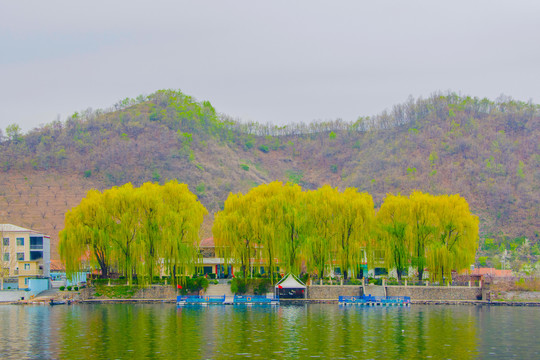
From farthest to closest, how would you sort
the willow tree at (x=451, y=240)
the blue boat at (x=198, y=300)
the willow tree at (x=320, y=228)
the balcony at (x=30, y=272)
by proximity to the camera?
the balcony at (x=30, y=272) < the willow tree at (x=451, y=240) < the willow tree at (x=320, y=228) < the blue boat at (x=198, y=300)

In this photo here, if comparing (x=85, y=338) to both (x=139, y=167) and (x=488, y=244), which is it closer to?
(x=488, y=244)

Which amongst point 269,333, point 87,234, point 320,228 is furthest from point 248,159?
point 269,333

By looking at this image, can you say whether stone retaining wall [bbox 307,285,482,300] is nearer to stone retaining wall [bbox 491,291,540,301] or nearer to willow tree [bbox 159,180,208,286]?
stone retaining wall [bbox 491,291,540,301]

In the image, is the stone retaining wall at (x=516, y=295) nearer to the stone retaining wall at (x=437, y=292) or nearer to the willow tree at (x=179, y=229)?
the stone retaining wall at (x=437, y=292)

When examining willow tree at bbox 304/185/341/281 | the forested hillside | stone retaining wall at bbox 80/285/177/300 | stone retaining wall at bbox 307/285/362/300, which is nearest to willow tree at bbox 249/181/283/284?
willow tree at bbox 304/185/341/281

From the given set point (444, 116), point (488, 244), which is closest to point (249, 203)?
point (488, 244)

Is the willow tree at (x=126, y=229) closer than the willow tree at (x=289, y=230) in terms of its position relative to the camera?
Yes

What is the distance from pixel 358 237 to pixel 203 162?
10531 centimetres

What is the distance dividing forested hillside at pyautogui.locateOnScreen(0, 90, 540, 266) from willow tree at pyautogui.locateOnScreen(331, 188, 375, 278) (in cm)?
6559

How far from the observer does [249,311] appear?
61.3m

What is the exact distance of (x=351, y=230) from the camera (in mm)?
73000

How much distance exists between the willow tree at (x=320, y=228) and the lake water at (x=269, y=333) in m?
7.42

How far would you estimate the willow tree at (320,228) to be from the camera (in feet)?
233

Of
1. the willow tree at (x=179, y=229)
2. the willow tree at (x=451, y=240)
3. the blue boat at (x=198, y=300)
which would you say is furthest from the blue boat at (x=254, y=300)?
the willow tree at (x=451, y=240)
